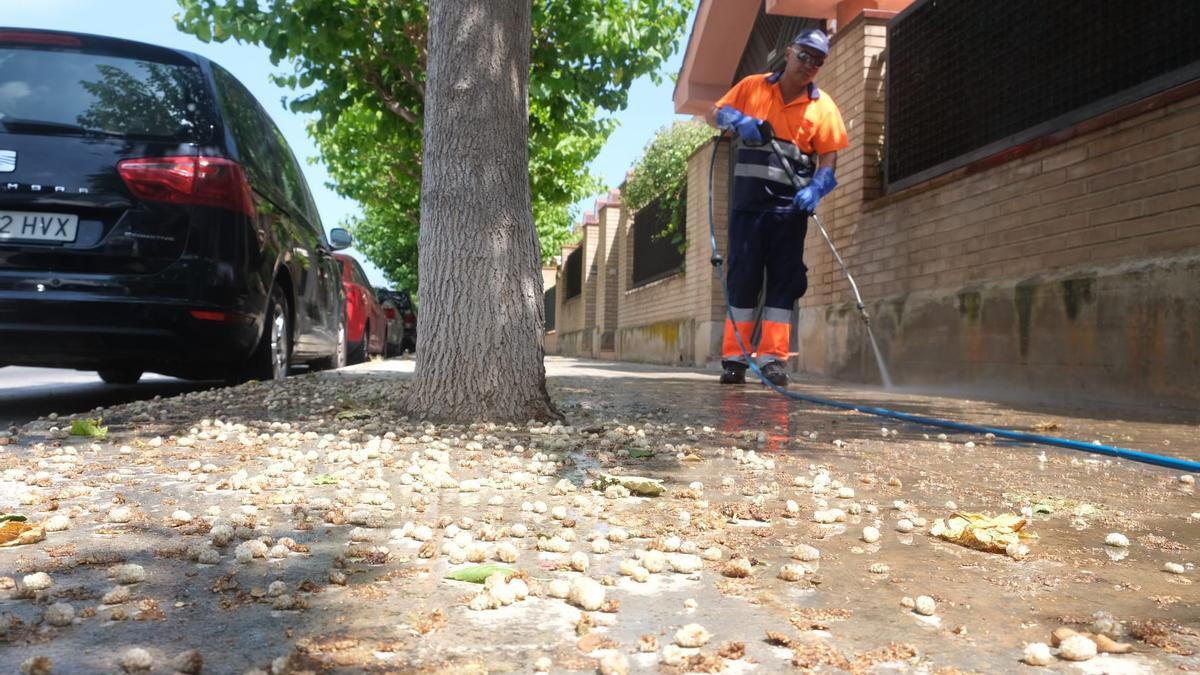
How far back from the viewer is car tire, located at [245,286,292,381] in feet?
18.7

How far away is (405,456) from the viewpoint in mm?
3303

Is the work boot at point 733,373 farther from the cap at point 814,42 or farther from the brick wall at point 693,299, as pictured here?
the brick wall at point 693,299

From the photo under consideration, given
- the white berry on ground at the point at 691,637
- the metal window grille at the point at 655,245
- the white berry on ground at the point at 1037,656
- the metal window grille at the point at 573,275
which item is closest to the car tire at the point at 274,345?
the white berry on ground at the point at 691,637

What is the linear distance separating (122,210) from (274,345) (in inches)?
70.7

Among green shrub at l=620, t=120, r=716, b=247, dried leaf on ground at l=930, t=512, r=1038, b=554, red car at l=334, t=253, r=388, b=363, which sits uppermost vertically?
green shrub at l=620, t=120, r=716, b=247

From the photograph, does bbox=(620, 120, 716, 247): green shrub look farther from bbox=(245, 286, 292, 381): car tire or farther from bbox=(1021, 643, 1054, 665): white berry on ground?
bbox=(1021, 643, 1054, 665): white berry on ground

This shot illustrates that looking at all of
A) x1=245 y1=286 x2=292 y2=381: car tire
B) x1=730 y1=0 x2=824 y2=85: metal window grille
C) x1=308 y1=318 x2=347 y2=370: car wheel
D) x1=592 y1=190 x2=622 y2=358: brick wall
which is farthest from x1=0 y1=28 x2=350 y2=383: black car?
x1=592 y1=190 x2=622 y2=358: brick wall

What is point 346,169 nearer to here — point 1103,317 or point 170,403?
point 170,403

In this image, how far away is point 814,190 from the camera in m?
6.41

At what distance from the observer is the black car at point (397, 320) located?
1795cm

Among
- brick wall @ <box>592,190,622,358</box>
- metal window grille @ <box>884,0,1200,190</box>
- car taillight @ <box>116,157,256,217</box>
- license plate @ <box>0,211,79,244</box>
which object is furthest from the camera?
brick wall @ <box>592,190,622,358</box>

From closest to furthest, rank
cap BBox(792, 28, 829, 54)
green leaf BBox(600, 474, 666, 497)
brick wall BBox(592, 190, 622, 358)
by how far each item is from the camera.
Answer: green leaf BBox(600, 474, 666, 497)
cap BBox(792, 28, 829, 54)
brick wall BBox(592, 190, 622, 358)

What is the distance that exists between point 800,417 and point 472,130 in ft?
7.21

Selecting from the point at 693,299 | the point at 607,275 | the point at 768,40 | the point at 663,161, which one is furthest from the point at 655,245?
the point at 607,275
